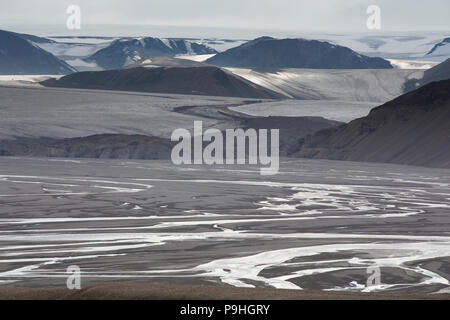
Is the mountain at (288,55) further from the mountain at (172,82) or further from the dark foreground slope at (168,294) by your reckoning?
the dark foreground slope at (168,294)

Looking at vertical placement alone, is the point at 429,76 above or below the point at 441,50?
below

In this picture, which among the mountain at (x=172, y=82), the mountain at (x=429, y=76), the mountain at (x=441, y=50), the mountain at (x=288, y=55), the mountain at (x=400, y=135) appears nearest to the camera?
the mountain at (x=400, y=135)

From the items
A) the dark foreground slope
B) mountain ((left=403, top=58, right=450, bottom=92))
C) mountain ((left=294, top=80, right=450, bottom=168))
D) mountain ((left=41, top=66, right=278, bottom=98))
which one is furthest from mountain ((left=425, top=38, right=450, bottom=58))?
the dark foreground slope

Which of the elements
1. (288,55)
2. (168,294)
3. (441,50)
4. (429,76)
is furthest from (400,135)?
(288,55)

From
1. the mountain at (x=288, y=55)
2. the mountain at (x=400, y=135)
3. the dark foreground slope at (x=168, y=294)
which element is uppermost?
the mountain at (x=288, y=55)

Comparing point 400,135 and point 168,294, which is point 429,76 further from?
point 168,294

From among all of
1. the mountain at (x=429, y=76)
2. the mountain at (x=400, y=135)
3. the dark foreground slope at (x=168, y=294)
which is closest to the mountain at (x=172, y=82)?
the mountain at (x=429, y=76)

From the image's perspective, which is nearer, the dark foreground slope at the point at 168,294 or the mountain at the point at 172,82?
the dark foreground slope at the point at 168,294
